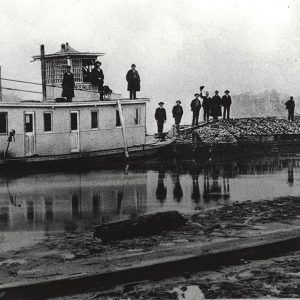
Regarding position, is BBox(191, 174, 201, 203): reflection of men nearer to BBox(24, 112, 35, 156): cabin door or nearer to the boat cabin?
the boat cabin

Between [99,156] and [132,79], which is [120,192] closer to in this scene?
[99,156]

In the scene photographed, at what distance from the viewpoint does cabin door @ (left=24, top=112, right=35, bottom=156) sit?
946 inches

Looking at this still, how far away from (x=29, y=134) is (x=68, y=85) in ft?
9.72

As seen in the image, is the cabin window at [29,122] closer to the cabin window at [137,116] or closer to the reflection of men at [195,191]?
the cabin window at [137,116]

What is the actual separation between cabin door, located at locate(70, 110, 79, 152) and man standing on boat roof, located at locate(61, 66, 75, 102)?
0.84 meters

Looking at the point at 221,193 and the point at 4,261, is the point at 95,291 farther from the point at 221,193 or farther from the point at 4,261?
the point at 221,193

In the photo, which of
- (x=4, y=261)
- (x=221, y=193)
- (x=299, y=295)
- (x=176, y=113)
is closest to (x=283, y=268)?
(x=299, y=295)

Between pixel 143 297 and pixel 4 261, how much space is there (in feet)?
9.70

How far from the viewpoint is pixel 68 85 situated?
2500 cm

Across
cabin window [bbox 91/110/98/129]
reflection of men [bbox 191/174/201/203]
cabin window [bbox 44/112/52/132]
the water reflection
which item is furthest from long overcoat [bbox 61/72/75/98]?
reflection of men [bbox 191/174/201/203]

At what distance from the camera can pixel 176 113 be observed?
1375 inches

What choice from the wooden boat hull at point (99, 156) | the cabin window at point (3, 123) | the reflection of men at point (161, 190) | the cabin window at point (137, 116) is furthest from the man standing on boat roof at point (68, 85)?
the reflection of men at point (161, 190)

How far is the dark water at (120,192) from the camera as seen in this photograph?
41.2ft

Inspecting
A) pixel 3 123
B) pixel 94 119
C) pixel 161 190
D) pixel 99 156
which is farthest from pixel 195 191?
pixel 3 123
